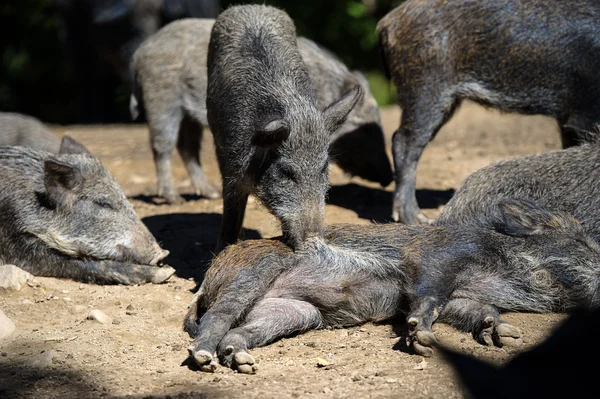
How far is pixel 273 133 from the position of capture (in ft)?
14.8

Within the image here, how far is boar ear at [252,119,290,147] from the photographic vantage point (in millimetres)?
4480

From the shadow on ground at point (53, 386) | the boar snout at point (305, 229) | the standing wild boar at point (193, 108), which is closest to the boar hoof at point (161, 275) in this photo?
the boar snout at point (305, 229)

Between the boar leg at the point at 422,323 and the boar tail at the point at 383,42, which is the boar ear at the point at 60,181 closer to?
the boar leg at the point at 422,323

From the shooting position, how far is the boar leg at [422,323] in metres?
3.83

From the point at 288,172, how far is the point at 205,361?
4.21 ft

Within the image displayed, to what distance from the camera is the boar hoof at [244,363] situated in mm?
3674

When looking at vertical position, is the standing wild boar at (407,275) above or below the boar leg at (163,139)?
above

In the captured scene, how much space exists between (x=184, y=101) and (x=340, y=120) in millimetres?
3013

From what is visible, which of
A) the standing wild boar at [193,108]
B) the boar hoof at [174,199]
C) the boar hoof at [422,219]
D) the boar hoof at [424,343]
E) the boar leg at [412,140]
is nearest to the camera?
→ the boar hoof at [424,343]

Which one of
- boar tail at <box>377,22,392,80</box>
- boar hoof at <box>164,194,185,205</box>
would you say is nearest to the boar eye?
boar tail at <box>377,22,392,80</box>

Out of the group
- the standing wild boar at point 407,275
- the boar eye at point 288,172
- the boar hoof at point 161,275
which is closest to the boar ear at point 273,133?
the boar eye at point 288,172

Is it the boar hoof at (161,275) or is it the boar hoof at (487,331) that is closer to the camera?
the boar hoof at (487,331)

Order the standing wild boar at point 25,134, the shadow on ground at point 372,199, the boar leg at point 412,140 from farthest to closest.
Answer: the standing wild boar at point 25,134
the shadow on ground at point 372,199
the boar leg at point 412,140

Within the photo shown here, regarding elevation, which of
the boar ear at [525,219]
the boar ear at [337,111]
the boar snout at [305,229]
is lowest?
the boar snout at [305,229]
